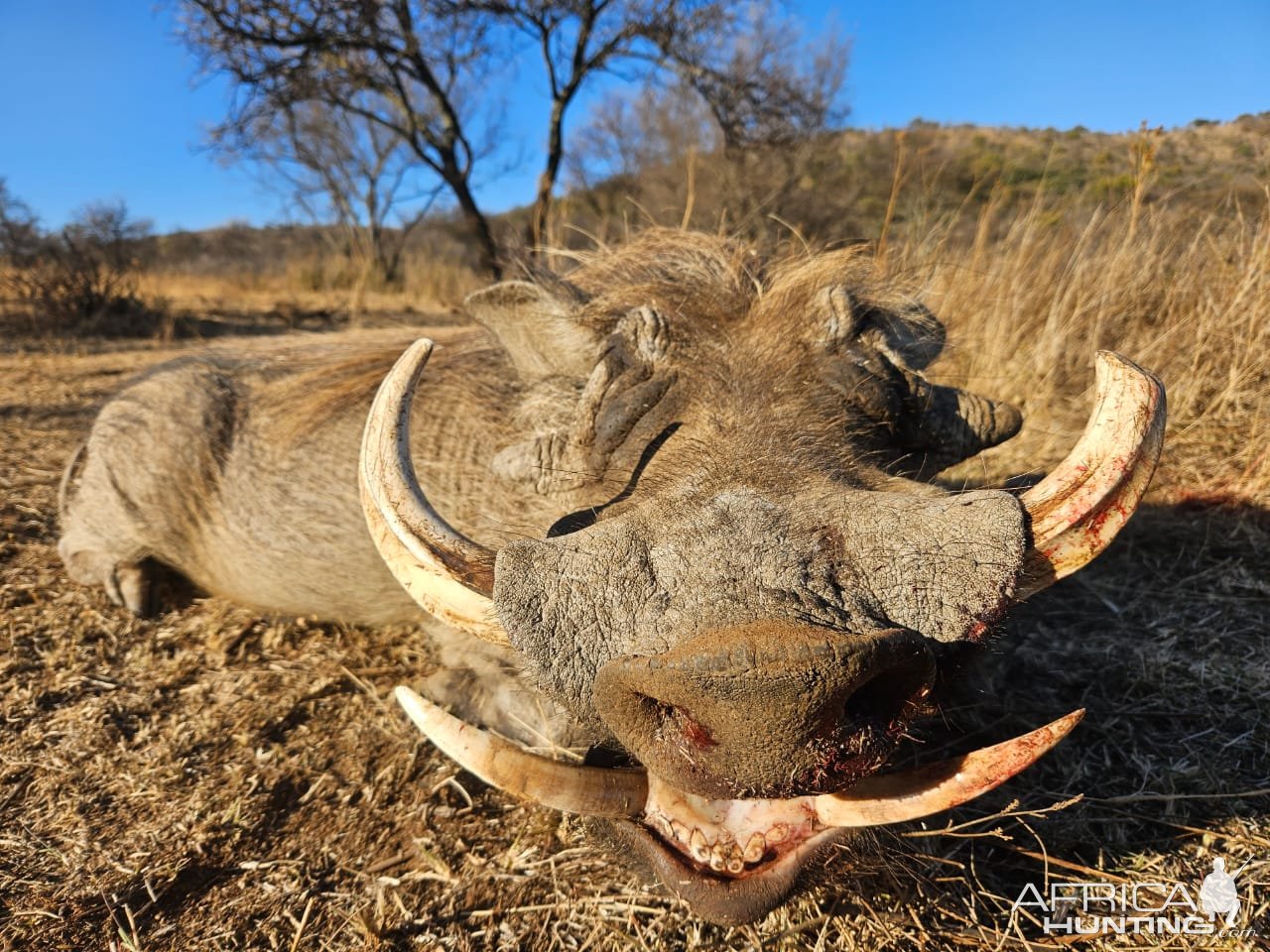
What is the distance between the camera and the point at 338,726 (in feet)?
6.96

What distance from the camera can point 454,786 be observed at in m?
1.88

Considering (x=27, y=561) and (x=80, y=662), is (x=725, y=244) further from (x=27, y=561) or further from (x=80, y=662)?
(x=27, y=561)

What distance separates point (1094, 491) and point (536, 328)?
4.55ft

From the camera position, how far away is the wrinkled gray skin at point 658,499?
3.32 ft

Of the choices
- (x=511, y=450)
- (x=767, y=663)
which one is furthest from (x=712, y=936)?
(x=511, y=450)

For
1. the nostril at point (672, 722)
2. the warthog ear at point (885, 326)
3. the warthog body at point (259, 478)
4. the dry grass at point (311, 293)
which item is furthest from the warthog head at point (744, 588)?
the dry grass at point (311, 293)

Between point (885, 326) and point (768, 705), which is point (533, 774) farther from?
→ point (885, 326)

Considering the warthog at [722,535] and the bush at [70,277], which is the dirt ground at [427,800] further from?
the bush at [70,277]

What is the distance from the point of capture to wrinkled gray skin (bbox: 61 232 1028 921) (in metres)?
1.01

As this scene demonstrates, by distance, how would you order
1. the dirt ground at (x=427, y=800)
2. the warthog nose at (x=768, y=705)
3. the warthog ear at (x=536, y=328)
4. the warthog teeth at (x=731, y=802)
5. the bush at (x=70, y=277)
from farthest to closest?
the bush at (x=70, y=277), the warthog ear at (x=536, y=328), the dirt ground at (x=427, y=800), the warthog teeth at (x=731, y=802), the warthog nose at (x=768, y=705)

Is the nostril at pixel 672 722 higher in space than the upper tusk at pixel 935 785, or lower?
higher

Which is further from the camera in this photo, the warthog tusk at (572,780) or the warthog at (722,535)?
the warthog tusk at (572,780)

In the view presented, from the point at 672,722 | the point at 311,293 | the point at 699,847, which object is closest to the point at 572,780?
the point at 699,847

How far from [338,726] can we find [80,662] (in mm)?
922
